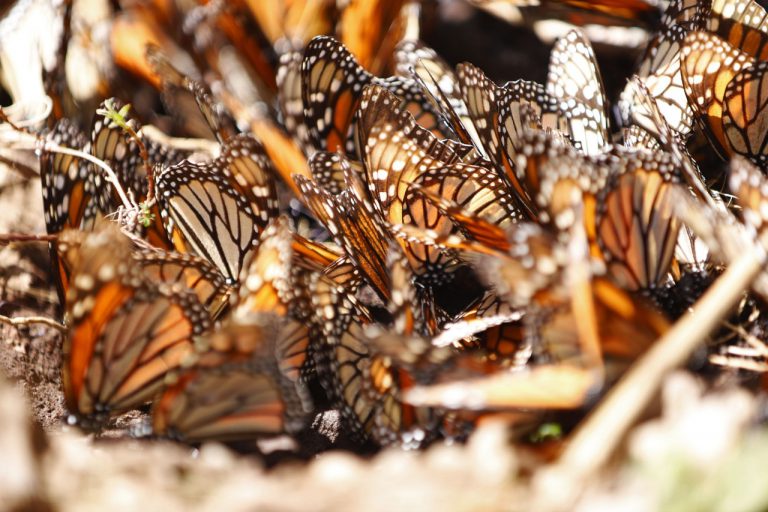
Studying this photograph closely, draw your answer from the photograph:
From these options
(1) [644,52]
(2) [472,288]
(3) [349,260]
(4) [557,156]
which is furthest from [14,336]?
(1) [644,52]

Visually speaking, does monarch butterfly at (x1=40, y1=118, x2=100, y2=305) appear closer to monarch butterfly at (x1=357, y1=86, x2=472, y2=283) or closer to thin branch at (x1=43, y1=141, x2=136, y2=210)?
thin branch at (x1=43, y1=141, x2=136, y2=210)

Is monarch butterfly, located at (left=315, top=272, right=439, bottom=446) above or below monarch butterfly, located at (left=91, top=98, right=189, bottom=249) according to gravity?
below

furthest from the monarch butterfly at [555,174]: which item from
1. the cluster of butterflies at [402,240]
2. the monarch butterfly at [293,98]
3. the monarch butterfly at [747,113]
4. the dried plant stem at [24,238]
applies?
the dried plant stem at [24,238]

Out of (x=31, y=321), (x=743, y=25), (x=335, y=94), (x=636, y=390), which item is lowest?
(x=31, y=321)

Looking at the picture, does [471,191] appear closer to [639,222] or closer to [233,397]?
[639,222]

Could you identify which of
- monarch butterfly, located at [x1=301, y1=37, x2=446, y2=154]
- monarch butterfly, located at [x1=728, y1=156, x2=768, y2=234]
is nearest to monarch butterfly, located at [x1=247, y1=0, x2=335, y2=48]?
monarch butterfly, located at [x1=301, y1=37, x2=446, y2=154]

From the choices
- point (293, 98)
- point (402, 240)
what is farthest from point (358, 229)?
point (293, 98)

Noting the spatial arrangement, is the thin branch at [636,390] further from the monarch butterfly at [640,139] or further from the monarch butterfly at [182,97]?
the monarch butterfly at [182,97]
